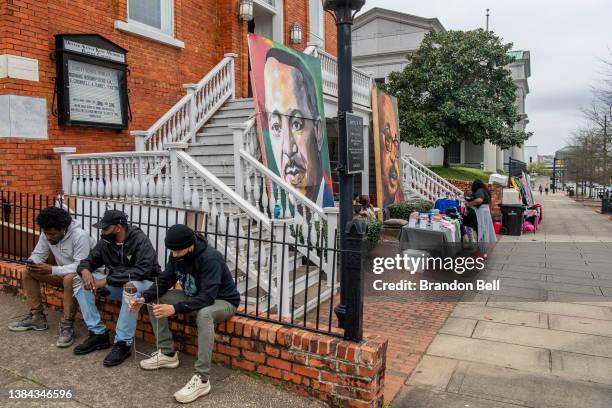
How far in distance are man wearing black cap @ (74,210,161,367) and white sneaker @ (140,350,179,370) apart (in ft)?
0.88

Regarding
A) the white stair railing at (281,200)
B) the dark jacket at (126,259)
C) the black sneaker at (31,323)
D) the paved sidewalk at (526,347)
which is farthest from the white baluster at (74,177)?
the paved sidewalk at (526,347)

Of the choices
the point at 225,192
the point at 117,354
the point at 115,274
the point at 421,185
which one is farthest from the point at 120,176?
the point at 421,185

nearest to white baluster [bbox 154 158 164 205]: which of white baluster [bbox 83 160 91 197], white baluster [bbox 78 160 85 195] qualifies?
white baluster [bbox 83 160 91 197]

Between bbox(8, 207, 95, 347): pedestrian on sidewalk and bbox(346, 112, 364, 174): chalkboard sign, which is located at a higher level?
bbox(346, 112, 364, 174): chalkboard sign

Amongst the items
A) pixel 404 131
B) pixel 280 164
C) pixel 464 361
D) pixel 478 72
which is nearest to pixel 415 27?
pixel 478 72

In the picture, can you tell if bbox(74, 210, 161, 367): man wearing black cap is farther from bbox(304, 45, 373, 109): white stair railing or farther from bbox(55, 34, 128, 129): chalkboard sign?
bbox(304, 45, 373, 109): white stair railing

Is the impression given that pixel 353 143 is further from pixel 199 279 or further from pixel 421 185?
pixel 421 185

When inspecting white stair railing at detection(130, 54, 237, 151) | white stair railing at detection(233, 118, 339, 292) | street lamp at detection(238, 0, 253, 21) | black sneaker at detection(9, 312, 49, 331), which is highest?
street lamp at detection(238, 0, 253, 21)

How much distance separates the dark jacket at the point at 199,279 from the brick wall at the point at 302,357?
12.8 inches

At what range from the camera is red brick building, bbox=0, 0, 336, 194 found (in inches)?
279

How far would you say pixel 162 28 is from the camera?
10.2 metres

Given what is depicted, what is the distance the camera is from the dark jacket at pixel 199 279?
384 centimetres

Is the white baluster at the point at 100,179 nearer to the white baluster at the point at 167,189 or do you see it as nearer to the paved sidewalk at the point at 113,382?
the white baluster at the point at 167,189

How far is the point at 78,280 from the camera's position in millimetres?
4570
